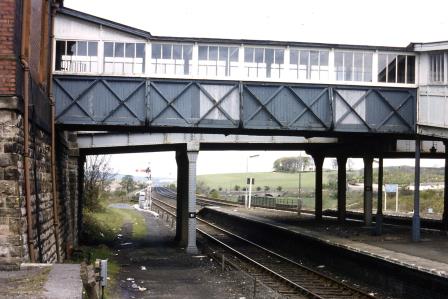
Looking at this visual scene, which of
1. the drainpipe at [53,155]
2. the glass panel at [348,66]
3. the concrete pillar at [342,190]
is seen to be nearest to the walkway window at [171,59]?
the drainpipe at [53,155]

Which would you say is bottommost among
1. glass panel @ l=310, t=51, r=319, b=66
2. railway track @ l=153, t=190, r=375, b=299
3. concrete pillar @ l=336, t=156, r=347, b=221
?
railway track @ l=153, t=190, r=375, b=299

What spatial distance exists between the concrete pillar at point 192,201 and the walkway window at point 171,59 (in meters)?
5.73

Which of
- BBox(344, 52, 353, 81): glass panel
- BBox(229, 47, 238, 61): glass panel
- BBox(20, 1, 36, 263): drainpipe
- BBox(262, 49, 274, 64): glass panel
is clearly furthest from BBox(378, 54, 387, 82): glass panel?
BBox(20, 1, 36, 263): drainpipe

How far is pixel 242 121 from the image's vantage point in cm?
2030

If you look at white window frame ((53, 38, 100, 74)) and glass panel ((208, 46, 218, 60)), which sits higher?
glass panel ((208, 46, 218, 60))

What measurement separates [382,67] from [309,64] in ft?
8.74

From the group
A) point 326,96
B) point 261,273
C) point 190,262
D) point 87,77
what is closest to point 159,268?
point 190,262

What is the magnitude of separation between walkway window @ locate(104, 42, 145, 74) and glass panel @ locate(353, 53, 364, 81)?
730 cm

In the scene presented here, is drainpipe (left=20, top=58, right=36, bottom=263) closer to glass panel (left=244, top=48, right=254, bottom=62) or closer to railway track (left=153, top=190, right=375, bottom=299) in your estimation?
railway track (left=153, top=190, right=375, bottom=299)

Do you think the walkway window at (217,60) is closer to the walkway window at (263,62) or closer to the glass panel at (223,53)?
the glass panel at (223,53)

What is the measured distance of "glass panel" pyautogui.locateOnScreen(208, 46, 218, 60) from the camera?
68.8 feet

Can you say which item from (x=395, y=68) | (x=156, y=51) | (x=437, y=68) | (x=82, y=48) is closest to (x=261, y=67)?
(x=156, y=51)

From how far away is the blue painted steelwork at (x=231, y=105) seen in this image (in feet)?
65.2

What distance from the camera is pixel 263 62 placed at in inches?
825
